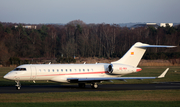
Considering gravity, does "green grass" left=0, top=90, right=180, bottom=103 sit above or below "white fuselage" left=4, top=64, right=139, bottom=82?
below

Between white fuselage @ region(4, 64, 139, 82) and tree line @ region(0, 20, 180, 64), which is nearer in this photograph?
white fuselage @ region(4, 64, 139, 82)

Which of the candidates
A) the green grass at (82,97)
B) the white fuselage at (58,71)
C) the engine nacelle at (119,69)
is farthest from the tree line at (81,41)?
the green grass at (82,97)

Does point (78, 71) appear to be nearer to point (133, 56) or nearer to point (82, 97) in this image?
point (133, 56)

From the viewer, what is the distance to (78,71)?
24.3 metres

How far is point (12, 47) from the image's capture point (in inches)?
2872

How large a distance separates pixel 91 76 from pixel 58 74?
3.25m

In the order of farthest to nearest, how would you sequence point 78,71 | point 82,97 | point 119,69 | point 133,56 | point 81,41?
1. point 81,41
2. point 133,56
3. point 119,69
4. point 78,71
5. point 82,97

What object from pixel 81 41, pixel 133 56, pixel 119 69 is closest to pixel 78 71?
pixel 119 69

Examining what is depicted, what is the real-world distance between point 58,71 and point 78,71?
1933 mm

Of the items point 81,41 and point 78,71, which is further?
point 81,41

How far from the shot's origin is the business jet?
22750 millimetres

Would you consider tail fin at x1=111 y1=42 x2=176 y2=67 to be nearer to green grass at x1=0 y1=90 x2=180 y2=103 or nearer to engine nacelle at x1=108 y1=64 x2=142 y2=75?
engine nacelle at x1=108 y1=64 x2=142 y2=75

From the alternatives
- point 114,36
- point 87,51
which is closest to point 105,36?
point 114,36

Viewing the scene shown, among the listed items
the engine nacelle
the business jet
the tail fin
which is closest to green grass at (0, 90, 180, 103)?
the business jet
